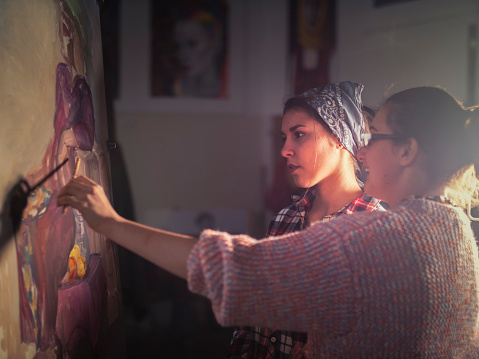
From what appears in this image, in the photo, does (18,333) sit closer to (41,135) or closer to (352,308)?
(41,135)

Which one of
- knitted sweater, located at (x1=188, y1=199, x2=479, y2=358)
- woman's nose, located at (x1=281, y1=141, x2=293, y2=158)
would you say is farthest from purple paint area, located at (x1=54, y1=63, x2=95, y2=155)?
woman's nose, located at (x1=281, y1=141, x2=293, y2=158)

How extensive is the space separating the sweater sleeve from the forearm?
5 centimetres

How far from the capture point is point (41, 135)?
0.72 meters

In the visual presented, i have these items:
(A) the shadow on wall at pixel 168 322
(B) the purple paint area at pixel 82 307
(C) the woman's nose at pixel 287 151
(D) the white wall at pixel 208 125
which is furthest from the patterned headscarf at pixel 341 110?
(A) the shadow on wall at pixel 168 322

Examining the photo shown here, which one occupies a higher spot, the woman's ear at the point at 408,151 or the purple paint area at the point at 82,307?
the woman's ear at the point at 408,151

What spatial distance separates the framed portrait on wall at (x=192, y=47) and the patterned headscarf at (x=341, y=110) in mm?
681

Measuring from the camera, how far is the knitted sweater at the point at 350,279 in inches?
23.7

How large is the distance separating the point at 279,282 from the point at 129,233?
1.01 feet

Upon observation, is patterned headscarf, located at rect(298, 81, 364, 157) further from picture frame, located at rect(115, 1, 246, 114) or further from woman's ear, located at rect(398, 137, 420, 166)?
picture frame, located at rect(115, 1, 246, 114)

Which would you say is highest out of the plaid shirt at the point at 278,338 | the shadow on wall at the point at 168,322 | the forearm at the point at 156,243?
the forearm at the point at 156,243

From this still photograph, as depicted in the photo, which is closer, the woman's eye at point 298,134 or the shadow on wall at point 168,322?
the woman's eye at point 298,134

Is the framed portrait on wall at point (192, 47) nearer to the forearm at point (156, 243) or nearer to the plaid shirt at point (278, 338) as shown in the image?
the plaid shirt at point (278, 338)

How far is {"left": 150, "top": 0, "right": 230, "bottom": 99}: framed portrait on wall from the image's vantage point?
163 cm

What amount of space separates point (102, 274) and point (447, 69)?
1413 millimetres
